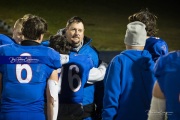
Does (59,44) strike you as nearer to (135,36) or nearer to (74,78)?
(74,78)

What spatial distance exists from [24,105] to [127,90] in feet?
2.44

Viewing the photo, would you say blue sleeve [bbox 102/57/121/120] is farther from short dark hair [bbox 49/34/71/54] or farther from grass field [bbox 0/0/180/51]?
grass field [bbox 0/0/180/51]

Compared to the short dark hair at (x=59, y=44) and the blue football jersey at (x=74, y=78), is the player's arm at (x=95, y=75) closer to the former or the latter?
the blue football jersey at (x=74, y=78)

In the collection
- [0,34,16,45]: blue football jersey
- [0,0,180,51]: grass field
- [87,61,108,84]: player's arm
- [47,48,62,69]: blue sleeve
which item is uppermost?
[0,0,180,51]: grass field

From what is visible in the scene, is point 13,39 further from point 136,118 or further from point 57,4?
point 57,4

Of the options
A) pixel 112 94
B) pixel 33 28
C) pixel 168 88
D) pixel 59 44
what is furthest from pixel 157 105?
pixel 59 44

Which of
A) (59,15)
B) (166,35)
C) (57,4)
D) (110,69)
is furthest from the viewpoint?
(57,4)

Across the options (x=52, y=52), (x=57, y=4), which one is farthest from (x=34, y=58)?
(x=57, y=4)

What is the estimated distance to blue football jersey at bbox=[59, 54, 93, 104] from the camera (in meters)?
3.29

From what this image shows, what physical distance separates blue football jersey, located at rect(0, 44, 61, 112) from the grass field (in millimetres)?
6215

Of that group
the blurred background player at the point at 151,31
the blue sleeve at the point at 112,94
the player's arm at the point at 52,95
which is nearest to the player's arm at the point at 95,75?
the blurred background player at the point at 151,31

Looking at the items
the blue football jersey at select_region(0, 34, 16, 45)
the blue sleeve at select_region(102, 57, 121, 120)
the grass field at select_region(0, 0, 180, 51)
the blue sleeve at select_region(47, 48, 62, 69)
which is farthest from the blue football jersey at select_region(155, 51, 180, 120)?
the grass field at select_region(0, 0, 180, 51)

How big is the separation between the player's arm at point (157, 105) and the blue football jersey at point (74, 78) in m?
1.37

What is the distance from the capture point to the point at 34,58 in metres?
2.83
